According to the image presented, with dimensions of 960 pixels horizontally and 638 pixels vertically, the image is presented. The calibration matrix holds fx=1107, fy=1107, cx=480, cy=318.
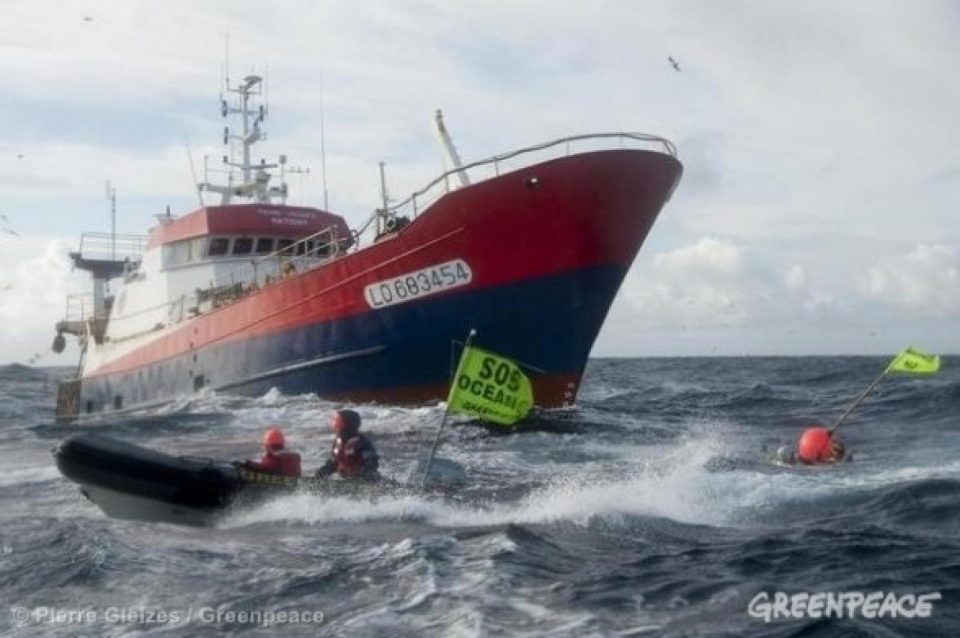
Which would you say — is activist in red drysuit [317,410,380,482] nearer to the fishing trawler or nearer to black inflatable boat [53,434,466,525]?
black inflatable boat [53,434,466,525]

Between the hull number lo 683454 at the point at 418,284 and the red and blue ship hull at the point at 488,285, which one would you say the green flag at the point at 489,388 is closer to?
the red and blue ship hull at the point at 488,285

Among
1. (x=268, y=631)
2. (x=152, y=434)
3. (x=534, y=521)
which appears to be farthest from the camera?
(x=152, y=434)

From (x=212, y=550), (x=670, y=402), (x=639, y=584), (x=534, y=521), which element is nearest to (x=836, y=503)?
(x=534, y=521)

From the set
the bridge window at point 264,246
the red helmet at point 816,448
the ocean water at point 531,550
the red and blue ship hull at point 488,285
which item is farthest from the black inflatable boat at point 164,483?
the bridge window at point 264,246

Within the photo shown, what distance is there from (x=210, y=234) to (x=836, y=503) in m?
18.8

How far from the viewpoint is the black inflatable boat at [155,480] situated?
1098cm

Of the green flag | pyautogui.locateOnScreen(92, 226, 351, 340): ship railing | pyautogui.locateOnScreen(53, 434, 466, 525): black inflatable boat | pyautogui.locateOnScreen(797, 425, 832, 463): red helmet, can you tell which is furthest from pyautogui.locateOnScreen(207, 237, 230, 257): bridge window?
pyautogui.locateOnScreen(797, 425, 832, 463): red helmet

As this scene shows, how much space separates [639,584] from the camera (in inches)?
331

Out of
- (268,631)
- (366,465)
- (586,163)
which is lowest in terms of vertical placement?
(268,631)

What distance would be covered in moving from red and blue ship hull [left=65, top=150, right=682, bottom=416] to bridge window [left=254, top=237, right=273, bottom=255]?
222 inches

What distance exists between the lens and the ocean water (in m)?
7.68

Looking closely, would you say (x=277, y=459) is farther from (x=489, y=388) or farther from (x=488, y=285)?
(x=488, y=285)

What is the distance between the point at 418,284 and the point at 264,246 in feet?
28.9

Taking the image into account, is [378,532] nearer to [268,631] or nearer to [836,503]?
[268,631]
